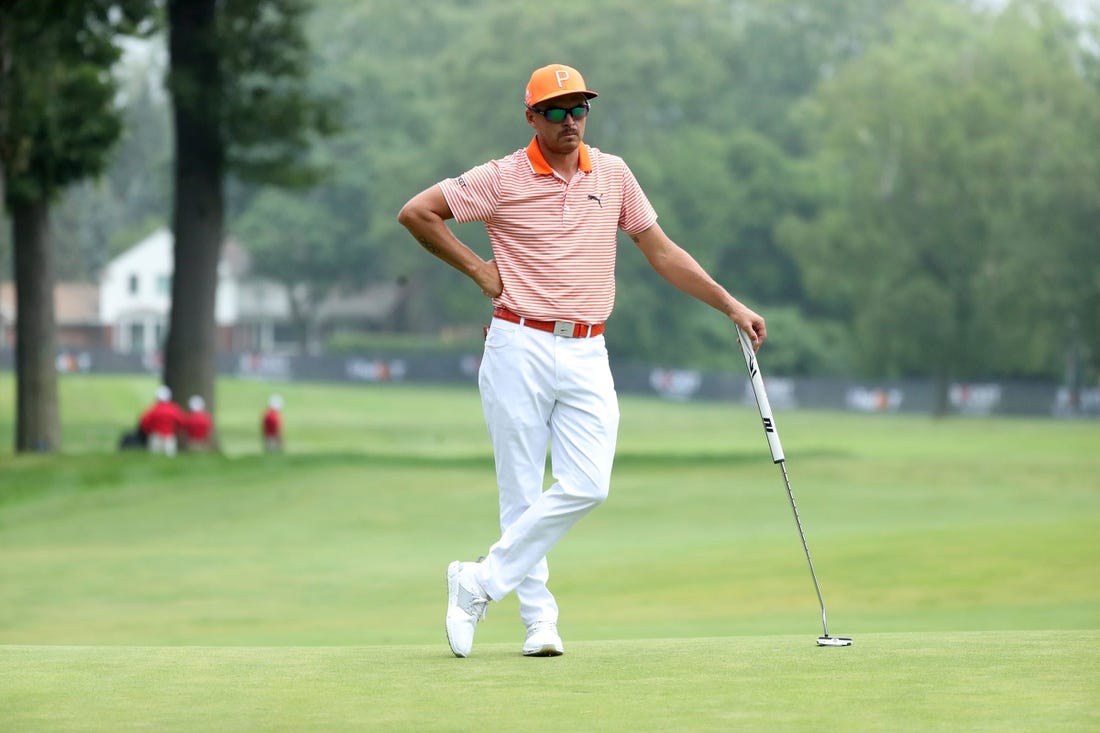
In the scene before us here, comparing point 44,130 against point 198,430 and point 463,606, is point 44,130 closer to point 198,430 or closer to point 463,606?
point 198,430

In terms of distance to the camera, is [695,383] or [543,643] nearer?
[543,643]

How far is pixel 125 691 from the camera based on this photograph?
19.2 ft

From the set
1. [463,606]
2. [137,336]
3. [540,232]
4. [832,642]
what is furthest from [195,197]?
[137,336]

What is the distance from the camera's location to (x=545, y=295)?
690cm

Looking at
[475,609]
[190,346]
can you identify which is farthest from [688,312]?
[475,609]

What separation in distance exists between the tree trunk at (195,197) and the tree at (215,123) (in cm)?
2

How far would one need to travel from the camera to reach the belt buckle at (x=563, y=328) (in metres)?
6.89

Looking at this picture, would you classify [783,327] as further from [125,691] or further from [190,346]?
[125,691]

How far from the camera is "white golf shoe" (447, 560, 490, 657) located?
22.9 feet

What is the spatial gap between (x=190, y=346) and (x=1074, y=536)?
18.6m

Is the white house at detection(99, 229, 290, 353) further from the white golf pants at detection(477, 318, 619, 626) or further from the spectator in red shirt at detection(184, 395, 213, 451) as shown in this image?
the white golf pants at detection(477, 318, 619, 626)

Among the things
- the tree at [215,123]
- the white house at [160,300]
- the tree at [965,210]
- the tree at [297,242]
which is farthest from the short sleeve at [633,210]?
the white house at [160,300]

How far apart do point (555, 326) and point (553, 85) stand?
0.86 meters

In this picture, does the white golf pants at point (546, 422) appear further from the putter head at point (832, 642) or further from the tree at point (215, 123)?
the tree at point (215, 123)
